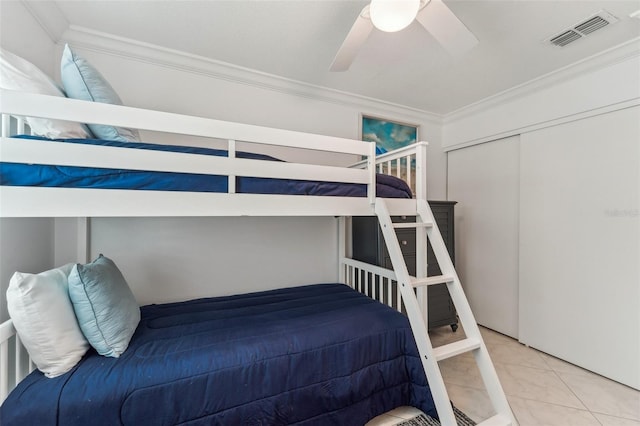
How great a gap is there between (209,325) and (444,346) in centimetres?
133

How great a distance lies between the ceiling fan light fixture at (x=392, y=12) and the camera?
3.76 ft

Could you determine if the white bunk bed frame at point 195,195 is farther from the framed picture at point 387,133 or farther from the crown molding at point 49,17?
the framed picture at point 387,133

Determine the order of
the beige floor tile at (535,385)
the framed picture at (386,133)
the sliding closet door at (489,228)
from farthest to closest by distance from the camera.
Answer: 1. the framed picture at (386,133)
2. the sliding closet door at (489,228)
3. the beige floor tile at (535,385)

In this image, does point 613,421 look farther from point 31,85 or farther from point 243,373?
point 31,85

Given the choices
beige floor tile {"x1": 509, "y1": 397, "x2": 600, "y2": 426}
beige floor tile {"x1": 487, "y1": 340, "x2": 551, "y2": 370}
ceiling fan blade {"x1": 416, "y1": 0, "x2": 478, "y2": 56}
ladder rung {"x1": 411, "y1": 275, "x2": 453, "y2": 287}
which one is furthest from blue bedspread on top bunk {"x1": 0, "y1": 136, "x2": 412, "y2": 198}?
beige floor tile {"x1": 487, "y1": 340, "x2": 551, "y2": 370}

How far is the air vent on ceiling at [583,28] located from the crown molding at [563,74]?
0.38 metres

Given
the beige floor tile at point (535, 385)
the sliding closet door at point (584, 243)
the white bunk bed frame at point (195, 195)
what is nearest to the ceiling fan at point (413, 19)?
the white bunk bed frame at point (195, 195)

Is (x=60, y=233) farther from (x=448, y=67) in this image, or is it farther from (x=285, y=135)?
(x=448, y=67)

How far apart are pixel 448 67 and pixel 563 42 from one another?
74 centimetres

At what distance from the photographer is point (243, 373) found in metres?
1.21

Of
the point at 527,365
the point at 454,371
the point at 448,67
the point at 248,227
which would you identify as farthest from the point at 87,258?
the point at 527,365

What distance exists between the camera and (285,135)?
141 centimetres

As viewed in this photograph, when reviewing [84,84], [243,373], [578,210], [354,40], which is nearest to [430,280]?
[243,373]

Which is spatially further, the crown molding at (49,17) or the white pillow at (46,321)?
the crown molding at (49,17)
